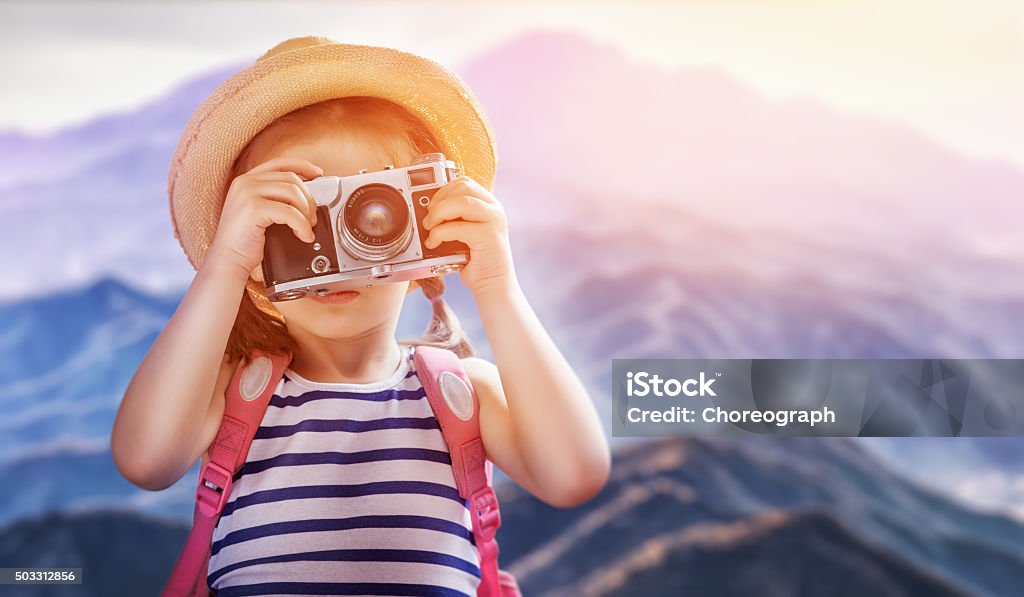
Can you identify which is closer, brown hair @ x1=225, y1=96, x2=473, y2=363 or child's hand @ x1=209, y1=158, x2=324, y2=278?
child's hand @ x1=209, y1=158, x2=324, y2=278

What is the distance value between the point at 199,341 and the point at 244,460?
0.16m

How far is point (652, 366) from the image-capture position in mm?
1681

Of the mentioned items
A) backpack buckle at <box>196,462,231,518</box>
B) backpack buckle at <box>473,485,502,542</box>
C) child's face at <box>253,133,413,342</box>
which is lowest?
backpack buckle at <box>473,485,502,542</box>

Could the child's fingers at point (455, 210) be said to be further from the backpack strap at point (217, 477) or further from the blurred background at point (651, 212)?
the blurred background at point (651, 212)

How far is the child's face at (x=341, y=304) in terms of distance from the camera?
1107 millimetres

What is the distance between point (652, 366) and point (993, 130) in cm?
74

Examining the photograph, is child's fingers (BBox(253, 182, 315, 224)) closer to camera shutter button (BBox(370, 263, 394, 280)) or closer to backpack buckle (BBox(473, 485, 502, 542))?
camera shutter button (BBox(370, 263, 394, 280))

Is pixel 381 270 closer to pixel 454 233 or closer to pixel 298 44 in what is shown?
pixel 454 233

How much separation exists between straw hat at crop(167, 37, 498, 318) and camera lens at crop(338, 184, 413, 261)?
0.54 ft

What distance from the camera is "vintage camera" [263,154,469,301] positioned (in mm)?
1032

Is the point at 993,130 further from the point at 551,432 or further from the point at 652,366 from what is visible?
the point at 551,432
